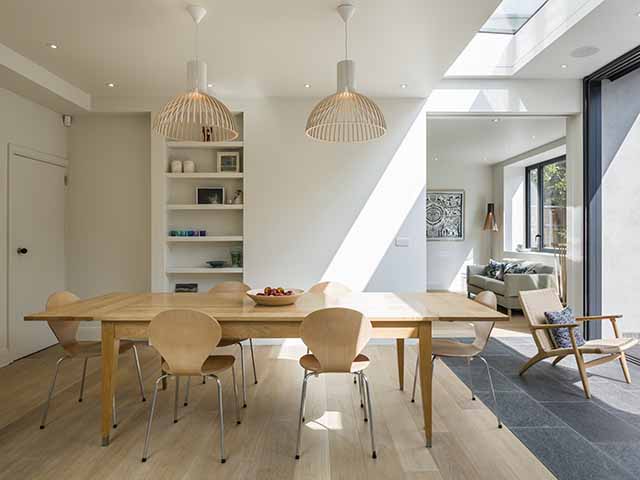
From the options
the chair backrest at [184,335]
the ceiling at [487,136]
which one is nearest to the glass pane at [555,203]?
the ceiling at [487,136]

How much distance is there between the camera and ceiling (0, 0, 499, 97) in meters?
2.78

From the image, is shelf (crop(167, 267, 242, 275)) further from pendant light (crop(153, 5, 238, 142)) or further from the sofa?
the sofa

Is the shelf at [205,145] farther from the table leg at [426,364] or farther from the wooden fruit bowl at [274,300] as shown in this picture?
the table leg at [426,364]

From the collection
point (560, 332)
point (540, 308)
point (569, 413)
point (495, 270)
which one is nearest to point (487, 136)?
point (495, 270)

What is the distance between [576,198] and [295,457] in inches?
165

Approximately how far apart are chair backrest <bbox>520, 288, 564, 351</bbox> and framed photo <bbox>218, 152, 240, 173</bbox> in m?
3.16

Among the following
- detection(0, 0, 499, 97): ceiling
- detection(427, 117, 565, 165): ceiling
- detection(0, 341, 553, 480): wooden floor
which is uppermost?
detection(427, 117, 565, 165): ceiling

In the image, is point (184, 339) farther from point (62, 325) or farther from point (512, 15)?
point (512, 15)

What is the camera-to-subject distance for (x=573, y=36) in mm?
3527

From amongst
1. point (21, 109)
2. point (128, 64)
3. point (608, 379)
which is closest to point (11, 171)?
point (21, 109)

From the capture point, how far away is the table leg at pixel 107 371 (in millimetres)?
2363

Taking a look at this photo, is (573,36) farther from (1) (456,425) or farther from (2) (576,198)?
(1) (456,425)

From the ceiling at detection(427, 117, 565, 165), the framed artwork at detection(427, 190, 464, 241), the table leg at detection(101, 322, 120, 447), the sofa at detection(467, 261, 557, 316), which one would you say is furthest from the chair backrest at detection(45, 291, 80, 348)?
the framed artwork at detection(427, 190, 464, 241)

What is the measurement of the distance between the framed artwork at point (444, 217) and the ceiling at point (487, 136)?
920 mm
